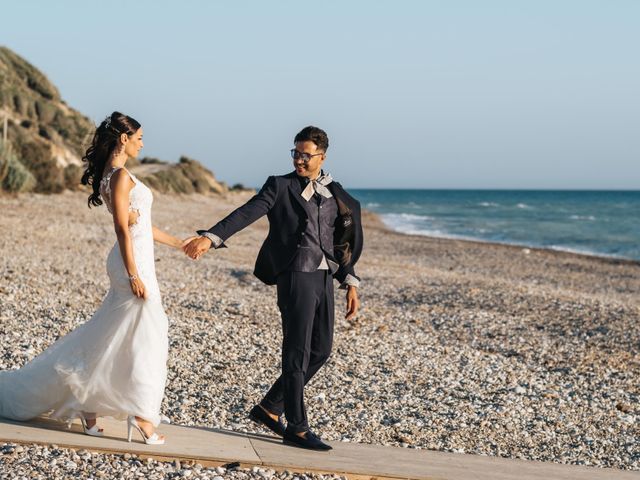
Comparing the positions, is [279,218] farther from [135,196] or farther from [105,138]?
[105,138]

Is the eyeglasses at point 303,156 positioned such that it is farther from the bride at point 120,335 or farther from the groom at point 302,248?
the bride at point 120,335

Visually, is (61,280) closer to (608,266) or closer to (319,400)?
(319,400)

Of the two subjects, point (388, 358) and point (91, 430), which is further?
point (388, 358)

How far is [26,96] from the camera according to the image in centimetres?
5350

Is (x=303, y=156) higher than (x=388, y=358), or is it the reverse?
(x=303, y=156)

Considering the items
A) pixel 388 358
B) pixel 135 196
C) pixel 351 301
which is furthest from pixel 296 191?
pixel 388 358

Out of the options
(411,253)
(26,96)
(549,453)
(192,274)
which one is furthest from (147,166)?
(549,453)

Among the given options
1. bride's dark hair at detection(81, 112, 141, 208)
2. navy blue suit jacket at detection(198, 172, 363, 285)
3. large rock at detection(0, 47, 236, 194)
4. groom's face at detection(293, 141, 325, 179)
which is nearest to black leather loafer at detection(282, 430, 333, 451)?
navy blue suit jacket at detection(198, 172, 363, 285)

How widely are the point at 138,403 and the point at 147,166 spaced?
5639 centimetres

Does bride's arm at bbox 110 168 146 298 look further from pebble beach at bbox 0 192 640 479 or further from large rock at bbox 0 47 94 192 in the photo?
large rock at bbox 0 47 94 192

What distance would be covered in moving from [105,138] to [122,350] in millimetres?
1392

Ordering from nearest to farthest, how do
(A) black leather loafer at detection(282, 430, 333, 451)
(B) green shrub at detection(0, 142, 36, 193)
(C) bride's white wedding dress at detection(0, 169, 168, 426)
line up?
1. (C) bride's white wedding dress at detection(0, 169, 168, 426)
2. (A) black leather loafer at detection(282, 430, 333, 451)
3. (B) green shrub at detection(0, 142, 36, 193)

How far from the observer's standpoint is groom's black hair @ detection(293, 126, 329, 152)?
5879 mm

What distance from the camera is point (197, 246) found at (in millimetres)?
5676
